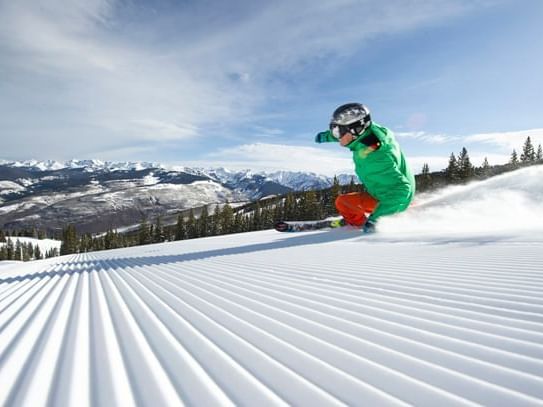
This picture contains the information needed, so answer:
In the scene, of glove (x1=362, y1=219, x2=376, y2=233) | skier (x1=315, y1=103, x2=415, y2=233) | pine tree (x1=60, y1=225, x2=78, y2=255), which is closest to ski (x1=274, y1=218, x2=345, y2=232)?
glove (x1=362, y1=219, x2=376, y2=233)

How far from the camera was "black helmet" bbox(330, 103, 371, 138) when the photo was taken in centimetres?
960

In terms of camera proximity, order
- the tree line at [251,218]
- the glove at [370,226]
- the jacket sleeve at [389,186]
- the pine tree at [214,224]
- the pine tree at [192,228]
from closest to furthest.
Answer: the jacket sleeve at [389,186] < the glove at [370,226] < the tree line at [251,218] < the pine tree at [214,224] < the pine tree at [192,228]

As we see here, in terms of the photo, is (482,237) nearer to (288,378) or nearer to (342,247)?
(342,247)

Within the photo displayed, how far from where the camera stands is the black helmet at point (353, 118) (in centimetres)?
960

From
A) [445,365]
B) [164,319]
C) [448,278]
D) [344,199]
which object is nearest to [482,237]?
[448,278]

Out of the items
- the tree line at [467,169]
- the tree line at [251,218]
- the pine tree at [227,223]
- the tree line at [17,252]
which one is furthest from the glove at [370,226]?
the tree line at [17,252]

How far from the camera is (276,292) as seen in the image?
404 cm

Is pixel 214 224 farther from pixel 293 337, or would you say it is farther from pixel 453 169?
pixel 293 337

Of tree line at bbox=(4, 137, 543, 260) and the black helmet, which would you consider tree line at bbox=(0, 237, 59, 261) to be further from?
the black helmet

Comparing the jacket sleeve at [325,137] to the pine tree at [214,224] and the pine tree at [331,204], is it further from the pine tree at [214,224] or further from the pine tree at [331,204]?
the pine tree at [214,224]

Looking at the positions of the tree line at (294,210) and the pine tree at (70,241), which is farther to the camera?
the pine tree at (70,241)

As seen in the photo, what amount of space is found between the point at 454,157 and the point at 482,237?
54.5m

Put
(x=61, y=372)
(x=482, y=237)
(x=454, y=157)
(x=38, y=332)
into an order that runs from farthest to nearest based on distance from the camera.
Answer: (x=454, y=157) < (x=482, y=237) < (x=38, y=332) < (x=61, y=372)

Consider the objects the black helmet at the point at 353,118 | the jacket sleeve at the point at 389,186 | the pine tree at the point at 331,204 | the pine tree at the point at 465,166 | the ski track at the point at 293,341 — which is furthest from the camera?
the pine tree at the point at 331,204
